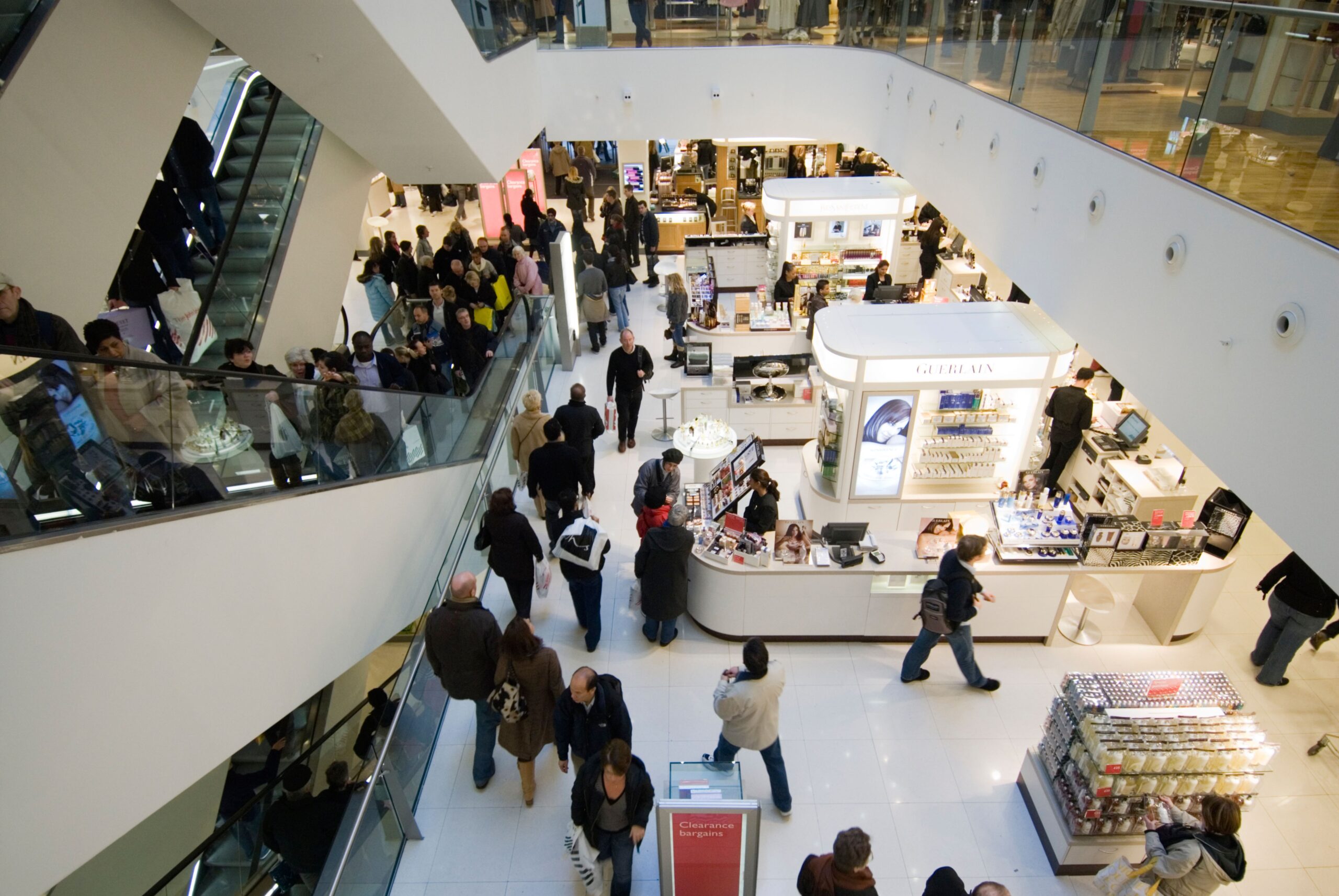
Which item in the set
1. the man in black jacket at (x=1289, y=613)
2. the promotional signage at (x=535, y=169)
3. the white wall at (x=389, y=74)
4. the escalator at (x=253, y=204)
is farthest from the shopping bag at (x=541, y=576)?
the promotional signage at (x=535, y=169)

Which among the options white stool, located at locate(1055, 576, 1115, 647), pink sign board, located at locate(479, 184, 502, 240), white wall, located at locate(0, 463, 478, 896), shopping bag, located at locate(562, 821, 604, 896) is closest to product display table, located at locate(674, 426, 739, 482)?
white stool, located at locate(1055, 576, 1115, 647)

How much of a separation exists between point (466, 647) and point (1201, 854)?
13.6 ft

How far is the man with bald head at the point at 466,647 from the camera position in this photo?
4.58 m

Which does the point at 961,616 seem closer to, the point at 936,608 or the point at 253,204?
the point at 936,608

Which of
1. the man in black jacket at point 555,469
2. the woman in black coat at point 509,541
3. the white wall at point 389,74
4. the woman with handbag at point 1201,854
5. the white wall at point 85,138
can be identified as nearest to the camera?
the woman with handbag at point 1201,854

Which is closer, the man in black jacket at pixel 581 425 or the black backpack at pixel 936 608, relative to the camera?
the black backpack at pixel 936 608

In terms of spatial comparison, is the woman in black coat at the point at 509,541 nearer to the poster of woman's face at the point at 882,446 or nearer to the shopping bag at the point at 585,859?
the shopping bag at the point at 585,859

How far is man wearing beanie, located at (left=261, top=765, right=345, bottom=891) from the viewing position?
4.01 metres

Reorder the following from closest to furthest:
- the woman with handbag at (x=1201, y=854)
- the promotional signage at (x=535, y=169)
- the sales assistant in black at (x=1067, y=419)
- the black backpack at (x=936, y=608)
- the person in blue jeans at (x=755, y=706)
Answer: the woman with handbag at (x=1201, y=854) < the person in blue jeans at (x=755, y=706) < the black backpack at (x=936, y=608) < the sales assistant in black at (x=1067, y=419) < the promotional signage at (x=535, y=169)

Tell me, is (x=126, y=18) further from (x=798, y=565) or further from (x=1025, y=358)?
(x=1025, y=358)

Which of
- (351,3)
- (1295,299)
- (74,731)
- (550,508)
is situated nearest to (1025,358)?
(1295,299)

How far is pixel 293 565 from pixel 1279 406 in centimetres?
484

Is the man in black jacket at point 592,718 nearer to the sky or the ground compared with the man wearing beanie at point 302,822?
nearer to the sky

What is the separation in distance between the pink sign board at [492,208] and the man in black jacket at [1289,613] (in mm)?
15127
